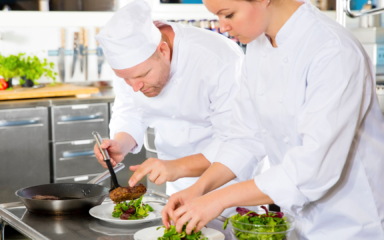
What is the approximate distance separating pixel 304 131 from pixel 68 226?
0.75m

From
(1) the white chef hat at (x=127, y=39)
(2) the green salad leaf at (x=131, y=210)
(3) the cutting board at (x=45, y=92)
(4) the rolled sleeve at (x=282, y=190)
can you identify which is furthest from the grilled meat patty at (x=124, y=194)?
(3) the cutting board at (x=45, y=92)

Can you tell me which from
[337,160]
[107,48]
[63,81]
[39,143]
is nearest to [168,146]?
[107,48]

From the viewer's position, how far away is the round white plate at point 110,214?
55.9 inches

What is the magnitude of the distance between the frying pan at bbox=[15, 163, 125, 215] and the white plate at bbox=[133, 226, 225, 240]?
0.30 metres

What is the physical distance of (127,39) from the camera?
169cm

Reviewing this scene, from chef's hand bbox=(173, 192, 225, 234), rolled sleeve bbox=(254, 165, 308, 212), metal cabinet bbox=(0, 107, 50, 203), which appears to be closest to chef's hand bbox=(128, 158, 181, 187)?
chef's hand bbox=(173, 192, 225, 234)

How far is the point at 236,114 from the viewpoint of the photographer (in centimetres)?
152

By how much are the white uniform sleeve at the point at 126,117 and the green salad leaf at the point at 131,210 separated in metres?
0.56

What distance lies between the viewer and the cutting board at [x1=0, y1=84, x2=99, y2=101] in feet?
12.0

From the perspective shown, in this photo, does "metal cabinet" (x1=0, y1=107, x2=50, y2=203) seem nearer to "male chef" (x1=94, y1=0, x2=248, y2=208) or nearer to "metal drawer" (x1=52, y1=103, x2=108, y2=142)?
"metal drawer" (x1=52, y1=103, x2=108, y2=142)

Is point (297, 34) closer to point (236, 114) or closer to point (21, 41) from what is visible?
point (236, 114)

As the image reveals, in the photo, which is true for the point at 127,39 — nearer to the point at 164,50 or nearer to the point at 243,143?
the point at 164,50

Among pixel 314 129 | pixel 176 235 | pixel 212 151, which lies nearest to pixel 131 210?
pixel 176 235

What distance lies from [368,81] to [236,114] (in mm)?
463
